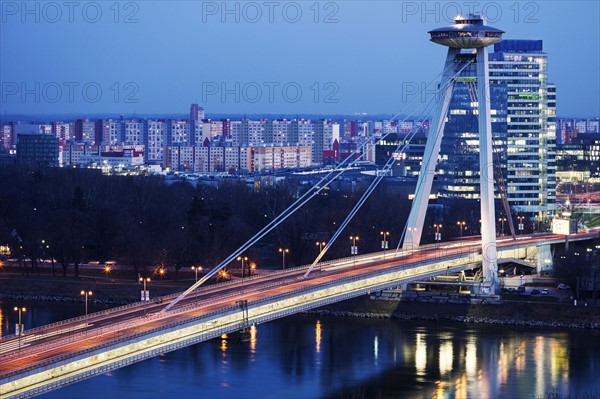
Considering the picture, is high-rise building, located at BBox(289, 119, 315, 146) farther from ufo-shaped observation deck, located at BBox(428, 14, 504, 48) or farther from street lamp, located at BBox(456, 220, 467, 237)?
ufo-shaped observation deck, located at BBox(428, 14, 504, 48)

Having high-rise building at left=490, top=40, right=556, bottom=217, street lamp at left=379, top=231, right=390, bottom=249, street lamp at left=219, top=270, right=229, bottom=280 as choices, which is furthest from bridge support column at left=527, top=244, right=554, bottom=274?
high-rise building at left=490, top=40, right=556, bottom=217

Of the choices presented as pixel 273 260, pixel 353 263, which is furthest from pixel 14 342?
pixel 273 260

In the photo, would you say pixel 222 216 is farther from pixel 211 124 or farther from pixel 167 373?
pixel 211 124

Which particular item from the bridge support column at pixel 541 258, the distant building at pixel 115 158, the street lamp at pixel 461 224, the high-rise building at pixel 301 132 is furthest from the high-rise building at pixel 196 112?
the bridge support column at pixel 541 258

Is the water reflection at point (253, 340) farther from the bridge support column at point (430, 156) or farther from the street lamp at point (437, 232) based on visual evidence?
the street lamp at point (437, 232)

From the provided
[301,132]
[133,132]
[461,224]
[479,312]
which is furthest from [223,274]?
[133,132]

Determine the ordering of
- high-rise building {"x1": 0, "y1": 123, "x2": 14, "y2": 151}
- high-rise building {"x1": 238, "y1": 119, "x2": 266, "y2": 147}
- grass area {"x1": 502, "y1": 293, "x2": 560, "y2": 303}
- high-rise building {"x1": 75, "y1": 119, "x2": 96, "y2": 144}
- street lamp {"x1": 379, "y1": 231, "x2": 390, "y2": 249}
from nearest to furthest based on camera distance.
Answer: grass area {"x1": 502, "y1": 293, "x2": 560, "y2": 303}
street lamp {"x1": 379, "y1": 231, "x2": 390, "y2": 249}
high-rise building {"x1": 0, "y1": 123, "x2": 14, "y2": 151}
high-rise building {"x1": 238, "y1": 119, "x2": 266, "y2": 147}
high-rise building {"x1": 75, "y1": 119, "x2": 96, "y2": 144}

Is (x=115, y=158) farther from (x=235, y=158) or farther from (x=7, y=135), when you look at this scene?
(x=7, y=135)

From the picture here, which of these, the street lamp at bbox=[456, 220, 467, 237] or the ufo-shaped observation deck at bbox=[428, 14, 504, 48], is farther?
the street lamp at bbox=[456, 220, 467, 237]
